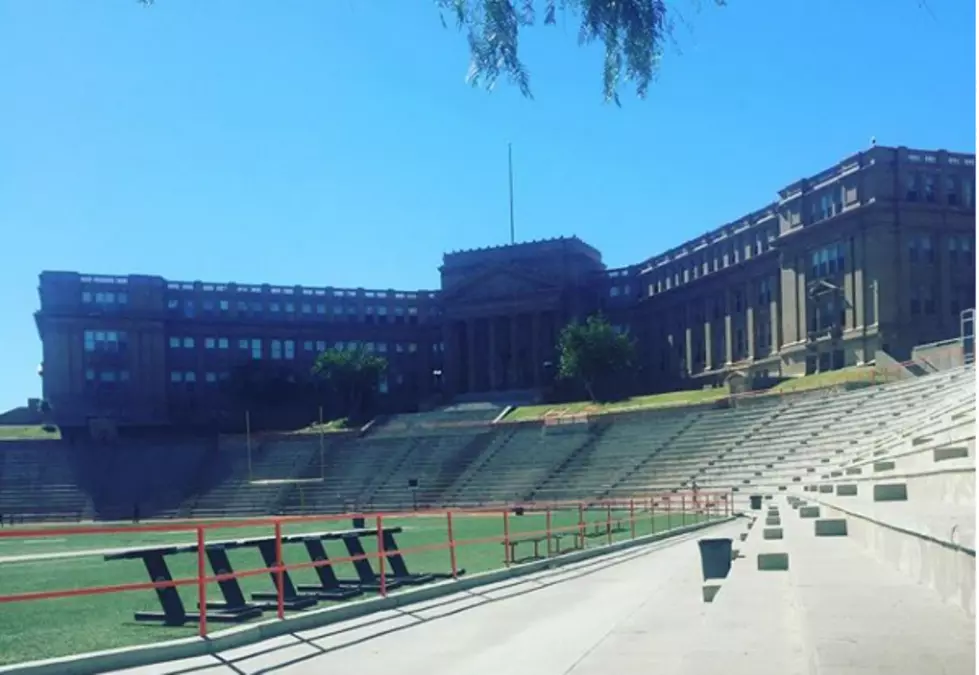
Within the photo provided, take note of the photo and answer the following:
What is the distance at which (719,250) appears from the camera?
88.7 m

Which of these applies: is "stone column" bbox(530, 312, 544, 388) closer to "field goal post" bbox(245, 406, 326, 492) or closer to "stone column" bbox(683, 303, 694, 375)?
"stone column" bbox(683, 303, 694, 375)

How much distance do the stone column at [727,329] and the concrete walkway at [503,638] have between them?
7134cm

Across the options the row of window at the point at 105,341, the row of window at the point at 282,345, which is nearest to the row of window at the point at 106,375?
the row of window at the point at 105,341

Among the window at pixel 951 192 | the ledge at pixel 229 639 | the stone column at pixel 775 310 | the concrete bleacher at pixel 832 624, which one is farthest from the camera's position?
the stone column at pixel 775 310

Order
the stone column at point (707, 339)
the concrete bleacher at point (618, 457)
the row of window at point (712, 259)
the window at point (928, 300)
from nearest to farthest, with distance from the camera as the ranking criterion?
the concrete bleacher at point (618, 457), the window at point (928, 300), the row of window at point (712, 259), the stone column at point (707, 339)

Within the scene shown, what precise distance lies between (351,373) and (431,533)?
6135cm

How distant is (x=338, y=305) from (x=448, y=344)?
13665 millimetres

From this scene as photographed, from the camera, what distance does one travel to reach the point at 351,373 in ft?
314

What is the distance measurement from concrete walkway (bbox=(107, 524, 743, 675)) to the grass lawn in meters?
44.0

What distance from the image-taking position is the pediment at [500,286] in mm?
98875

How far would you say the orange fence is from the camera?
10.6m

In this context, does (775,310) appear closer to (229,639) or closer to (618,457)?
(618,457)

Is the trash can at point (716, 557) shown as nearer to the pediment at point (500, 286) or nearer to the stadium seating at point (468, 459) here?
the stadium seating at point (468, 459)

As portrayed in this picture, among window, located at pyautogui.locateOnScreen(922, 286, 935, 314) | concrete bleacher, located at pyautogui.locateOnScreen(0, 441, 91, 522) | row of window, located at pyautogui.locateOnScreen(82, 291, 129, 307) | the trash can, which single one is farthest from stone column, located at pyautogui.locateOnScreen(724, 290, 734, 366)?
the trash can
